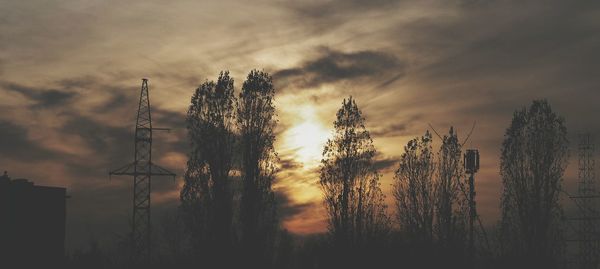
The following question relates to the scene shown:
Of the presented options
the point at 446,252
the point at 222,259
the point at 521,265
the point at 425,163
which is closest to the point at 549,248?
the point at 521,265

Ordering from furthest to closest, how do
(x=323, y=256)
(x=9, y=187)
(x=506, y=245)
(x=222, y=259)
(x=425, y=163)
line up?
1. (x=323, y=256)
2. (x=9, y=187)
3. (x=425, y=163)
4. (x=506, y=245)
5. (x=222, y=259)

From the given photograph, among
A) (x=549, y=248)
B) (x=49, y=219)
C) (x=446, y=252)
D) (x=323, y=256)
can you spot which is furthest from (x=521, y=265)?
(x=49, y=219)

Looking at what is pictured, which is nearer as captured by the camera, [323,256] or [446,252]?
[446,252]

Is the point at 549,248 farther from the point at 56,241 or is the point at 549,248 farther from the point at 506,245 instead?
the point at 56,241

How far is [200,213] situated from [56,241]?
71.3ft

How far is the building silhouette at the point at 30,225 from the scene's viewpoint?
179 feet

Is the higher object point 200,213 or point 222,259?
point 200,213

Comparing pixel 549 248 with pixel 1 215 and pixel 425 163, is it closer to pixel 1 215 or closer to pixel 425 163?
pixel 425 163

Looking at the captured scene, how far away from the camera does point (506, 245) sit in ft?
154

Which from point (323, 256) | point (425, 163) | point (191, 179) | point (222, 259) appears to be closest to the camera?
point (222, 259)

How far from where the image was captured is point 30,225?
56531mm

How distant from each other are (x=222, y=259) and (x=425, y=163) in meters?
18.3

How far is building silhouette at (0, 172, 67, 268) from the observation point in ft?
179

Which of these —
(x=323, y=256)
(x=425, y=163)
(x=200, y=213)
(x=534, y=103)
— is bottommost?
(x=323, y=256)
